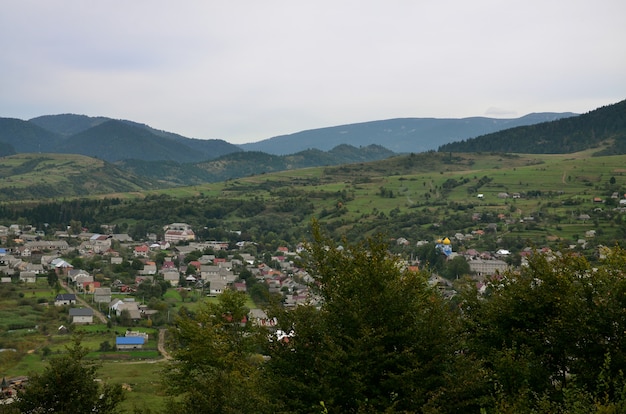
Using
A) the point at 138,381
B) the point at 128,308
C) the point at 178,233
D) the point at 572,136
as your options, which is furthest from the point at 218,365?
the point at 572,136

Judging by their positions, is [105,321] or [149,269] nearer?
[105,321]

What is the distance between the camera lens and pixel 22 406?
14.3 m

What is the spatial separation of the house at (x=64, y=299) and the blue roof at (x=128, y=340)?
11582mm

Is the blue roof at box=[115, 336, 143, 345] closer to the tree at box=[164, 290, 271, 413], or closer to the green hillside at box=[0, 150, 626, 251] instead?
the tree at box=[164, 290, 271, 413]

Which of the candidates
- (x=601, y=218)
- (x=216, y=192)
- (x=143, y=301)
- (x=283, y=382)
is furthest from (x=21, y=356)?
(x=216, y=192)

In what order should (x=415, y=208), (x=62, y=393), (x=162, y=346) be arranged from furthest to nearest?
1. (x=415, y=208)
2. (x=162, y=346)
3. (x=62, y=393)

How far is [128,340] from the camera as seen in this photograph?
4381 cm

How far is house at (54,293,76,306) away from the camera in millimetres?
52903

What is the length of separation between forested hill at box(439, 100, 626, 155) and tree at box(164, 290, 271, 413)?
162 m

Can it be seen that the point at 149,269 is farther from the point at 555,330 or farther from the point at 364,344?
the point at 555,330

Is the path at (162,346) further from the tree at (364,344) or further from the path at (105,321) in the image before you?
the tree at (364,344)

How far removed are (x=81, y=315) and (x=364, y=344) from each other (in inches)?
1703

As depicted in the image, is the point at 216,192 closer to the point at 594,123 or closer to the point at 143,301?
the point at 143,301

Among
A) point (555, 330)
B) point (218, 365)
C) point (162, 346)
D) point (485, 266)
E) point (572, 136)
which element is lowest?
point (162, 346)
